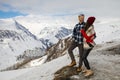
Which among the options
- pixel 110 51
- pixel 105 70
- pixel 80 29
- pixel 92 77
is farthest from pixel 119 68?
pixel 110 51

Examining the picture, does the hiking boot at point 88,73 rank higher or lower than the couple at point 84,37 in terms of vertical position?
lower

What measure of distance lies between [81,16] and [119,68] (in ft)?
15.8

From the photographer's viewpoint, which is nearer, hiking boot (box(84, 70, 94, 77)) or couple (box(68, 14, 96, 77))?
couple (box(68, 14, 96, 77))

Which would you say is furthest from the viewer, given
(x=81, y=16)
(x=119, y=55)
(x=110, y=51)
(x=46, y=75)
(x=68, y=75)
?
(x=110, y=51)

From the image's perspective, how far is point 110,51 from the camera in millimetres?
25234

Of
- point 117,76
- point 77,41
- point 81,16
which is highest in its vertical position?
point 81,16

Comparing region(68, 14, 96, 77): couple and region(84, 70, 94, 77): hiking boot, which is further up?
region(68, 14, 96, 77): couple

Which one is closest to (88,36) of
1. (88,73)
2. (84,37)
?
(84,37)

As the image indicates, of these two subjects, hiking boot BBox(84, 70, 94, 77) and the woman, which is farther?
hiking boot BBox(84, 70, 94, 77)

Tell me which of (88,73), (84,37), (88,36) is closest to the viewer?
(88,36)

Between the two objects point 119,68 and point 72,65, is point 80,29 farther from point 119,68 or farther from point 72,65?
point 119,68

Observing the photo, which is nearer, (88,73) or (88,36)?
(88,36)

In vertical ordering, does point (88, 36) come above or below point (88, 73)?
above

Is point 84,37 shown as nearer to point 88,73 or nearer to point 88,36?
point 88,36
